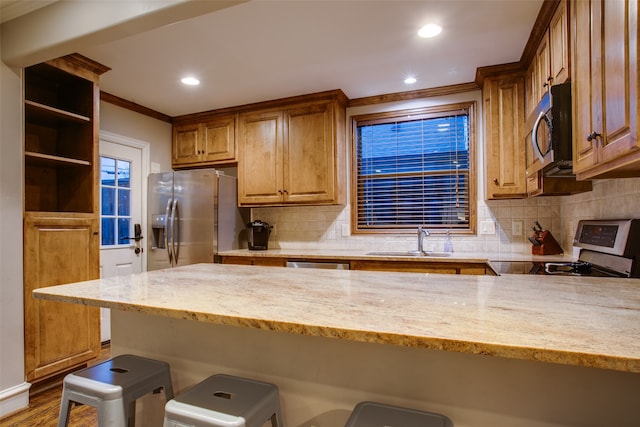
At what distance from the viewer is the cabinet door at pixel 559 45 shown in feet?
5.79

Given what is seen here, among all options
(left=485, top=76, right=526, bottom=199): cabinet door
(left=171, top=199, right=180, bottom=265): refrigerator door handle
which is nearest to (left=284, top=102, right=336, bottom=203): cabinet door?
(left=171, top=199, right=180, bottom=265): refrigerator door handle

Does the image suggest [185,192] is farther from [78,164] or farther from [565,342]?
[565,342]

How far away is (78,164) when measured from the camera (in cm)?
262

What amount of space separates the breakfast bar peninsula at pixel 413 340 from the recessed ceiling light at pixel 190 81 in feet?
6.78

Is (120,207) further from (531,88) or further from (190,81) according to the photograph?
(531,88)

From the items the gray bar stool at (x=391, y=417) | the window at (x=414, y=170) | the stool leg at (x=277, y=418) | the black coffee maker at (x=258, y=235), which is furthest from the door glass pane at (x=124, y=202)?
the gray bar stool at (x=391, y=417)

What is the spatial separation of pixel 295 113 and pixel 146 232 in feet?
6.51

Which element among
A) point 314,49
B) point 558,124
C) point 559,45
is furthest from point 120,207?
point 559,45

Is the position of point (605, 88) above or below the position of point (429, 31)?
below

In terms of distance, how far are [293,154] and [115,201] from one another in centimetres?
180

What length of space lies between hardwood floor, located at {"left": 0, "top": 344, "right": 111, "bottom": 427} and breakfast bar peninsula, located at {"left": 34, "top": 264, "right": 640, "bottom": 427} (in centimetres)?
113

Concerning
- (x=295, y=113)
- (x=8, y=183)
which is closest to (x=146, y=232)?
(x=8, y=183)

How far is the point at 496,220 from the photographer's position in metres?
3.12

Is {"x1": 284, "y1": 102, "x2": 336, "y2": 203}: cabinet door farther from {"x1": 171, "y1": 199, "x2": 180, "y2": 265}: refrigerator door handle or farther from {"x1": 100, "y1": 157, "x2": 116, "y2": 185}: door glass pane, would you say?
{"x1": 100, "y1": 157, "x2": 116, "y2": 185}: door glass pane
